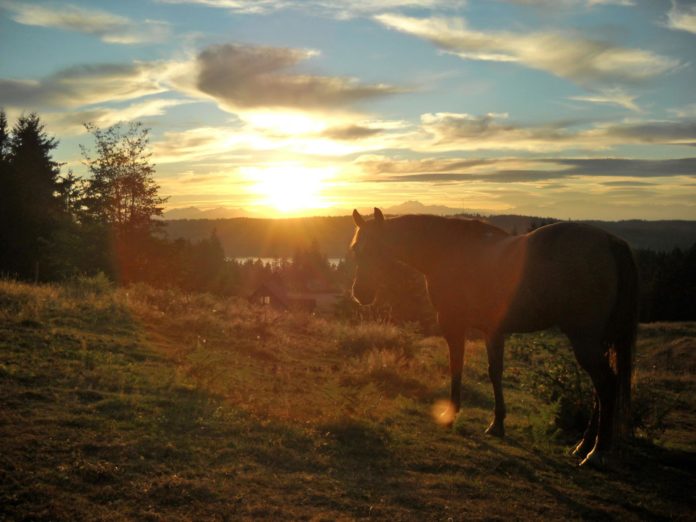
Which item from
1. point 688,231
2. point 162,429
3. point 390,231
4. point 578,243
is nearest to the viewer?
point 162,429

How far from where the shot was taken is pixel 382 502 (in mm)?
4543

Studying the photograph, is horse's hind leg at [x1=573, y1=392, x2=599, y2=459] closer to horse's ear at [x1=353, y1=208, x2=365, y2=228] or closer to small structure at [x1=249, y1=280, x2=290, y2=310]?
horse's ear at [x1=353, y1=208, x2=365, y2=228]

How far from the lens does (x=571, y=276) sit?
19.7 feet

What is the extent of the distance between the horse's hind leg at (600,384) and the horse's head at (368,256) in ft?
9.44

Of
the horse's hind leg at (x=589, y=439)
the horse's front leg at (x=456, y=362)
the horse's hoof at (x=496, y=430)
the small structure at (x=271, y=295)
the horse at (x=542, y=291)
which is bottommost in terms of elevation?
the small structure at (x=271, y=295)

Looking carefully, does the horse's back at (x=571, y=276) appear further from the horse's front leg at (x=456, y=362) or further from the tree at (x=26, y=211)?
the tree at (x=26, y=211)

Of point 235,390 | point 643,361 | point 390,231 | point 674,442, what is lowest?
point 643,361

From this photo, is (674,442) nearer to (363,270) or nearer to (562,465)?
(562,465)

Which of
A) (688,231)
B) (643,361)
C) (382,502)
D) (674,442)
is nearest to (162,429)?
(382,502)

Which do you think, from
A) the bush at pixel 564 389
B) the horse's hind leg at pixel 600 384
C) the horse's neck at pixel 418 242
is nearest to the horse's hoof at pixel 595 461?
the horse's hind leg at pixel 600 384

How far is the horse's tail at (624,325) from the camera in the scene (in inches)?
241

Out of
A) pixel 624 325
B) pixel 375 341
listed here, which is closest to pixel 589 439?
pixel 624 325

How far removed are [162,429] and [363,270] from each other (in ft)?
11.6

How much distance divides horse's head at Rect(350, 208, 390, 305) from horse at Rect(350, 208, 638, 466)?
19 cm
